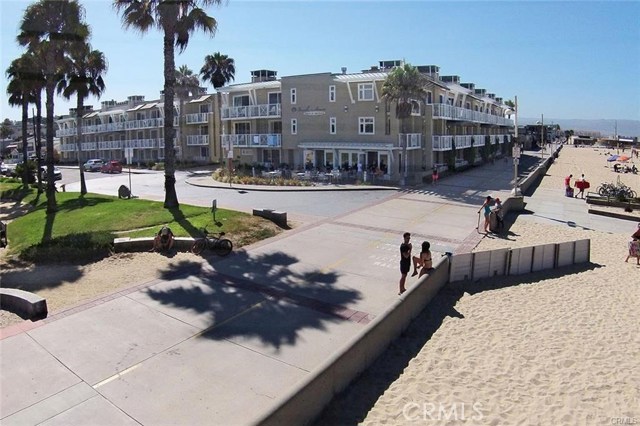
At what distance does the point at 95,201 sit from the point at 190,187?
8.57 meters

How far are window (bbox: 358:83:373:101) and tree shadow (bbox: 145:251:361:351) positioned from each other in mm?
27560

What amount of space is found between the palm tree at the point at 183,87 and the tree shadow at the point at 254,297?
46.6 m

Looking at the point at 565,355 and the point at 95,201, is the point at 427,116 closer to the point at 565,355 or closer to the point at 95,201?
the point at 95,201

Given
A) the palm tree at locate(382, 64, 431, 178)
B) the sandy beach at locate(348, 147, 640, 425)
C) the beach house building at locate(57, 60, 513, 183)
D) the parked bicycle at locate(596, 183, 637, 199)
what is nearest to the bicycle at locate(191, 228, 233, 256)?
the sandy beach at locate(348, 147, 640, 425)

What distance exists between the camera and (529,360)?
9.15 metres

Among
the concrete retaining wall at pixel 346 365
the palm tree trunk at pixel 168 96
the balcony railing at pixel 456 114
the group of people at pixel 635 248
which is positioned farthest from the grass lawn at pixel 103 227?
the balcony railing at pixel 456 114

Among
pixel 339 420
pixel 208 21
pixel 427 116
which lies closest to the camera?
pixel 339 420

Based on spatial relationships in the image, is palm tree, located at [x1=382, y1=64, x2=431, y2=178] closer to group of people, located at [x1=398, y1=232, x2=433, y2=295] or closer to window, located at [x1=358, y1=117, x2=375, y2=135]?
window, located at [x1=358, y1=117, x2=375, y2=135]

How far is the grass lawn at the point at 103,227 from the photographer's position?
15.3 metres

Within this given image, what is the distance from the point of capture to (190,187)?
35.1m

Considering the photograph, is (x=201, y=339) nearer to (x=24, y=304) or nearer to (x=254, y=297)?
(x=254, y=297)

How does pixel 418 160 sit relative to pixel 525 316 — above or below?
above

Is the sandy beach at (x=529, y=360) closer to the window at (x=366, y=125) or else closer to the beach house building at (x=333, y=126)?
the beach house building at (x=333, y=126)

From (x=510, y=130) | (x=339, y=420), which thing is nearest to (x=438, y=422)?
(x=339, y=420)
